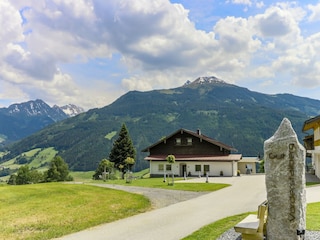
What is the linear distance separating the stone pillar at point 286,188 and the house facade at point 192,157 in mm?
40491

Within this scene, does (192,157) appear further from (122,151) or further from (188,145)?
(122,151)

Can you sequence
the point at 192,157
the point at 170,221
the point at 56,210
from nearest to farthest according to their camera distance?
the point at 170,221
the point at 56,210
the point at 192,157

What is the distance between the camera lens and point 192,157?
51250 millimetres

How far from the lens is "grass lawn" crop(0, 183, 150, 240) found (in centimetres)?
1372

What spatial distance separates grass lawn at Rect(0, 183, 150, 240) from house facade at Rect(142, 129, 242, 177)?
27.0m

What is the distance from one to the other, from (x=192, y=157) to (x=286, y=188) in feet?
143

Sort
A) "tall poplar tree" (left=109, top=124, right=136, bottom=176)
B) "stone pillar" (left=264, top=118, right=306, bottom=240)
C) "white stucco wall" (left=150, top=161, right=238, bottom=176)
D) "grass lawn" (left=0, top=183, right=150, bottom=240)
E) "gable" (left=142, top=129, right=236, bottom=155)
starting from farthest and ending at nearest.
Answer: "tall poplar tree" (left=109, top=124, right=136, bottom=176), "gable" (left=142, top=129, right=236, bottom=155), "white stucco wall" (left=150, top=161, right=238, bottom=176), "grass lawn" (left=0, top=183, right=150, bottom=240), "stone pillar" (left=264, top=118, right=306, bottom=240)

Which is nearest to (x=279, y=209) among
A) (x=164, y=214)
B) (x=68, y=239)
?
(x=68, y=239)

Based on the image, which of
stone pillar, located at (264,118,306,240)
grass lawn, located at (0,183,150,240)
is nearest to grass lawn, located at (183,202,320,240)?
stone pillar, located at (264,118,306,240)

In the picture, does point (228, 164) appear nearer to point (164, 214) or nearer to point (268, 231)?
point (164, 214)

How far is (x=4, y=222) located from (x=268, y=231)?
12.4 meters

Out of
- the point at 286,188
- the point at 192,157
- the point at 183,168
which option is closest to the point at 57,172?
the point at 183,168

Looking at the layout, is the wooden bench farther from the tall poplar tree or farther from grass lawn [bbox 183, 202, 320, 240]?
the tall poplar tree

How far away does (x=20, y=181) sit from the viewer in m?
81.2
